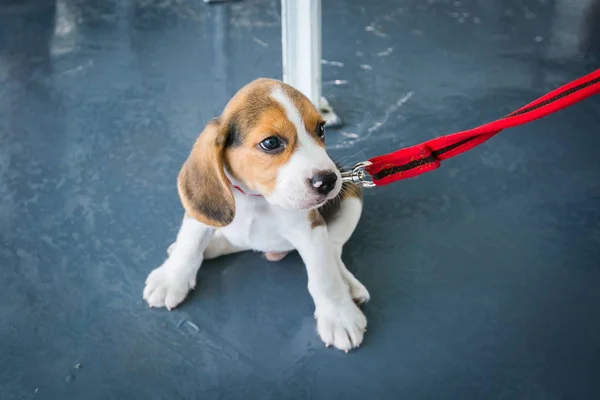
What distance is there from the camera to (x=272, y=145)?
1958mm

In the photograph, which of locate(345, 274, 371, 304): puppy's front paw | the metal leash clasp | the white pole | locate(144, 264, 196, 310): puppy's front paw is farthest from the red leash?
the white pole

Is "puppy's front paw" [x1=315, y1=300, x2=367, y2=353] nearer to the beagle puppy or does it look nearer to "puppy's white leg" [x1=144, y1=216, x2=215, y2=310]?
the beagle puppy

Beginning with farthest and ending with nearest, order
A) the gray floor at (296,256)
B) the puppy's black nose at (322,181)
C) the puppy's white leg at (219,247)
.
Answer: the puppy's white leg at (219,247)
the gray floor at (296,256)
the puppy's black nose at (322,181)

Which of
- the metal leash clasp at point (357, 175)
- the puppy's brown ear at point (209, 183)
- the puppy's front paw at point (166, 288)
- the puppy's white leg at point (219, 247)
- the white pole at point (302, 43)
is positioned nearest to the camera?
the puppy's brown ear at point (209, 183)

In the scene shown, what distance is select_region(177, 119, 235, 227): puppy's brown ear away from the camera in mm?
2020

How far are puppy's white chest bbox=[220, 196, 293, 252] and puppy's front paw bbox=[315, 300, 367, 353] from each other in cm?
28

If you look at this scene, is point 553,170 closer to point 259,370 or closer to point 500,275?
point 500,275

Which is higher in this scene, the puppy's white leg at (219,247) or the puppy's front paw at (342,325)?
the puppy's white leg at (219,247)

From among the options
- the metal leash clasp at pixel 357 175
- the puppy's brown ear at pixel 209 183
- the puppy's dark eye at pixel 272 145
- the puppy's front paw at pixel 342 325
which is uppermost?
the puppy's dark eye at pixel 272 145

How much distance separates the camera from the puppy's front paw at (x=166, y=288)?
2.39 meters

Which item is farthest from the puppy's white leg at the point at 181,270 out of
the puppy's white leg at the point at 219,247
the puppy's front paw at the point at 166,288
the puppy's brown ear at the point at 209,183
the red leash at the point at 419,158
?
the red leash at the point at 419,158

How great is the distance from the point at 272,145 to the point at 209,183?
241 millimetres

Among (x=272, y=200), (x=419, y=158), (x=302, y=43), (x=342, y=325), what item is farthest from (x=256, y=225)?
(x=302, y=43)

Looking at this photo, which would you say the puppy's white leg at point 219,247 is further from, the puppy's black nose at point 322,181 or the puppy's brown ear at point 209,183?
the puppy's black nose at point 322,181
